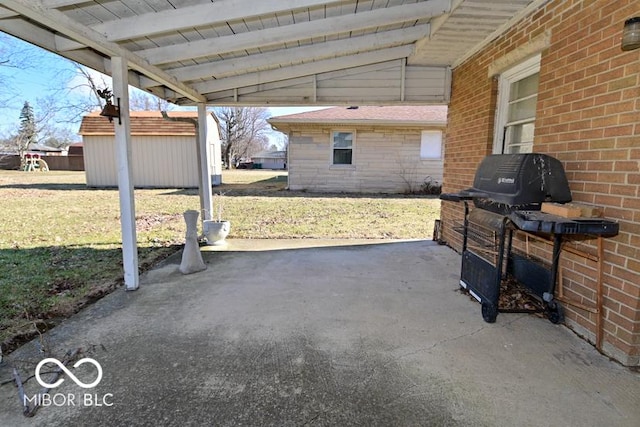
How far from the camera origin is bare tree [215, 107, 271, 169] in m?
43.5

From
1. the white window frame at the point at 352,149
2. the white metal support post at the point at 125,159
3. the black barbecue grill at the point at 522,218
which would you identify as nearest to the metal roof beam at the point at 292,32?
the white metal support post at the point at 125,159

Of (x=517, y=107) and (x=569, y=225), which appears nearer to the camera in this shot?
(x=569, y=225)

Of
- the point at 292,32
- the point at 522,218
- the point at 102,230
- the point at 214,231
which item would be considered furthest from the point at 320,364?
the point at 102,230

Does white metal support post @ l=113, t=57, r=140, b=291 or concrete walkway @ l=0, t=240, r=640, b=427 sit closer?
concrete walkway @ l=0, t=240, r=640, b=427

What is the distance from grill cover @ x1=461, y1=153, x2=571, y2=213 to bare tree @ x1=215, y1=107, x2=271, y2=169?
41618 mm

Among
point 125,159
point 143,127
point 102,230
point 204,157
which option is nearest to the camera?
point 125,159

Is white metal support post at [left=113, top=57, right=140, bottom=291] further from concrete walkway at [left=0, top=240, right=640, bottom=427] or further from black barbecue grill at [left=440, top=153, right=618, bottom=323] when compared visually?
black barbecue grill at [left=440, top=153, right=618, bottom=323]

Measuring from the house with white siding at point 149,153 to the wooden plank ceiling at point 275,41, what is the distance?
10.5 m

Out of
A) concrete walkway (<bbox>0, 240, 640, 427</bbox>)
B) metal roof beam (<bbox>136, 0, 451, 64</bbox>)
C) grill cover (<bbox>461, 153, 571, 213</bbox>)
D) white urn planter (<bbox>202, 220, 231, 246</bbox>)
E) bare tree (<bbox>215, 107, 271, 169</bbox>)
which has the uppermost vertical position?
bare tree (<bbox>215, 107, 271, 169</bbox>)

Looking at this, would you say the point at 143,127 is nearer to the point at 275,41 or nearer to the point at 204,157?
the point at 204,157

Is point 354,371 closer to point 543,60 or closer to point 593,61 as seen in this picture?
point 593,61

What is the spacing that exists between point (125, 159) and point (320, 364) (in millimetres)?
2803

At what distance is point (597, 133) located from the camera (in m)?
2.57

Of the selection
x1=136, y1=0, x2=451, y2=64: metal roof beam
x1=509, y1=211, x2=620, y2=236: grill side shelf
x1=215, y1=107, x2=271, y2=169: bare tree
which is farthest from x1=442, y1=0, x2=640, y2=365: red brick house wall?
x1=215, y1=107, x2=271, y2=169: bare tree
